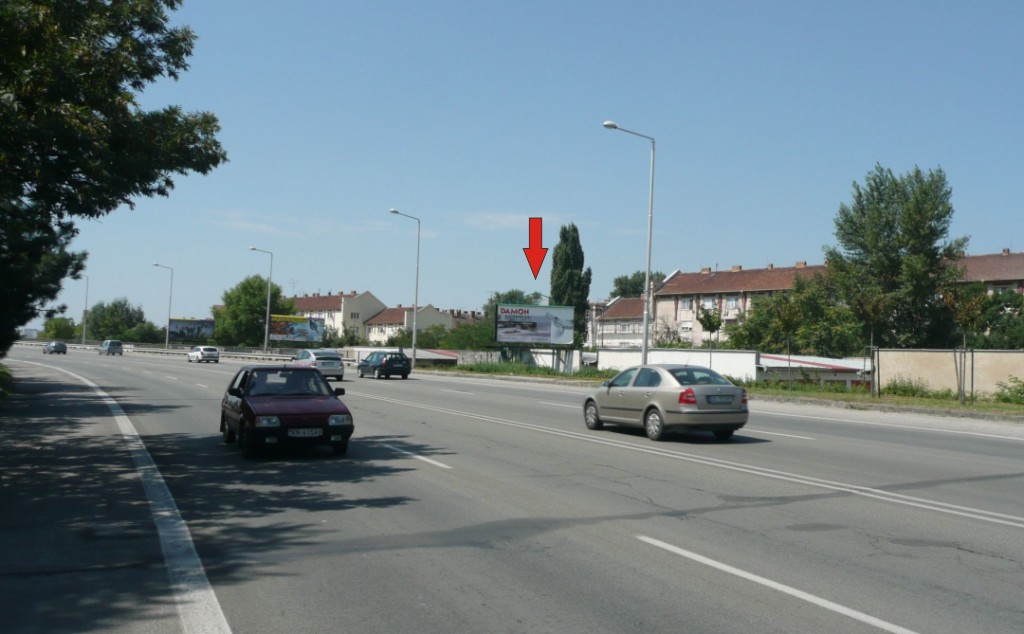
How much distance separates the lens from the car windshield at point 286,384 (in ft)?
47.7

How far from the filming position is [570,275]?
91188 mm

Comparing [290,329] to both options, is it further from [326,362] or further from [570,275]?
[326,362]

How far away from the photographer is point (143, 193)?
43.2 ft

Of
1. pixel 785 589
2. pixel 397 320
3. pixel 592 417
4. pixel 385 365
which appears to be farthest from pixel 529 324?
pixel 397 320

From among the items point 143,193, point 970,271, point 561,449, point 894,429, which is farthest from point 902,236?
point 143,193

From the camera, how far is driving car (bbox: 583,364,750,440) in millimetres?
16094

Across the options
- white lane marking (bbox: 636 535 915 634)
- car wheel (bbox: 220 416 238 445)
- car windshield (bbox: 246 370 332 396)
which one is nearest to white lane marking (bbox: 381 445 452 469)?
car windshield (bbox: 246 370 332 396)

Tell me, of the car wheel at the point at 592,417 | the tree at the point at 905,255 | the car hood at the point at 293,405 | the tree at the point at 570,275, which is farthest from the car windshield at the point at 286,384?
the tree at the point at 570,275

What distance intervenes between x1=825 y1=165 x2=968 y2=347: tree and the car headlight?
193ft

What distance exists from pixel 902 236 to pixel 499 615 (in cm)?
6881

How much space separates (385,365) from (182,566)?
38.8m

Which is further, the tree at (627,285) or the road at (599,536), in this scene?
the tree at (627,285)

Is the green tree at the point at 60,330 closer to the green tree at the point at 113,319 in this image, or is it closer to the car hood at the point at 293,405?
the green tree at the point at 113,319

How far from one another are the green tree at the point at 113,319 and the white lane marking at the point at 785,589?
144885 mm
